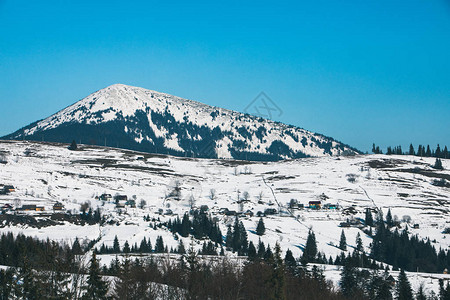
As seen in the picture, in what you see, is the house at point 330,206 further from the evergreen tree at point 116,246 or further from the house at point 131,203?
the evergreen tree at point 116,246

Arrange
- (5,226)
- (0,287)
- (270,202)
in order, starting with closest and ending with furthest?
(0,287), (5,226), (270,202)

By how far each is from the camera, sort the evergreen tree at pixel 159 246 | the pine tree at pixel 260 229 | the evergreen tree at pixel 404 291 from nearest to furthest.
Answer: the evergreen tree at pixel 404 291, the evergreen tree at pixel 159 246, the pine tree at pixel 260 229

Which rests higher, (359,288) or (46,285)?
(46,285)

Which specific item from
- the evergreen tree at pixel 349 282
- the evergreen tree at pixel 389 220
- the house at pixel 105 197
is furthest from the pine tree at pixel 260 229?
the house at pixel 105 197

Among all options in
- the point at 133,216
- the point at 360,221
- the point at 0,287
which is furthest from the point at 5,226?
the point at 360,221

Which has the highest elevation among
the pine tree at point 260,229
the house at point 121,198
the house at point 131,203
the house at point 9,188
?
the house at point 9,188

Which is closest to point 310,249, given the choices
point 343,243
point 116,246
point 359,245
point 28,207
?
point 343,243

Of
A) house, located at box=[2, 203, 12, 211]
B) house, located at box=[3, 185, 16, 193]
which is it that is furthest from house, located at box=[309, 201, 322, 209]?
house, located at box=[3, 185, 16, 193]

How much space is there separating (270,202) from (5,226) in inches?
3554

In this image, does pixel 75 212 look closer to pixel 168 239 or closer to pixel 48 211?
pixel 48 211

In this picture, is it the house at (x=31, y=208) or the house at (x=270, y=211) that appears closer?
the house at (x=31, y=208)

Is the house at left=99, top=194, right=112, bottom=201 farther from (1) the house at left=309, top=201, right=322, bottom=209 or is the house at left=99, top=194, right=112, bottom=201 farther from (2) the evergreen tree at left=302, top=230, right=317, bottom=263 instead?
(2) the evergreen tree at left=302, top=230, right=317, bottom=263

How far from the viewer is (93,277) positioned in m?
54.7

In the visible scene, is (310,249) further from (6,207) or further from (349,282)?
(6,207)
